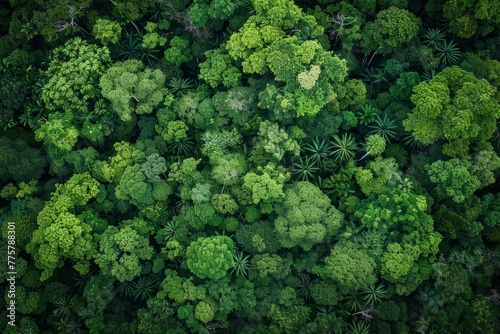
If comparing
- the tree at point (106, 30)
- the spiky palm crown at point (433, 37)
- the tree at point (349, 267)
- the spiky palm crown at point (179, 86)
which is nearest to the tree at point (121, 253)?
the spiky palm crown at point (179, 86)

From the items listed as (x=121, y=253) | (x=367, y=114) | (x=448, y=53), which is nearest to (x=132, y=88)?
(x=121, y=253)

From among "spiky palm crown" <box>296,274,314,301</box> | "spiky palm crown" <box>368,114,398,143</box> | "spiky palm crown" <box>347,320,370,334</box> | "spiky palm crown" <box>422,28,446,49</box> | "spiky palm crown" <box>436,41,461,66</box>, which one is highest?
"spiky palm crown" <box>422,28,446,49</box>

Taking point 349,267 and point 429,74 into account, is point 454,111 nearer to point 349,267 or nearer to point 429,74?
point 429,74

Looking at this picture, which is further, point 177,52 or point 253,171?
point 177,52

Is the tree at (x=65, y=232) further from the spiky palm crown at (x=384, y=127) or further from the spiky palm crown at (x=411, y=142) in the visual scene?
the spiky palm crown at (x=411, y=142)

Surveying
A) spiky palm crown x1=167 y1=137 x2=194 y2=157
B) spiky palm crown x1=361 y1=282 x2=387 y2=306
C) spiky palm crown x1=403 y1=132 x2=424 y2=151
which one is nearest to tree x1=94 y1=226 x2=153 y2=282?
spiky palm crown x1=167 y1=137 x2=194 y2=157

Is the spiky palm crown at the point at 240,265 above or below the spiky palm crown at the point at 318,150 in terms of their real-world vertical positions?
below

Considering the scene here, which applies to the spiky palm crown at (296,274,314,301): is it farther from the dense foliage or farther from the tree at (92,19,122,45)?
the tree at (92,19,122,45)
